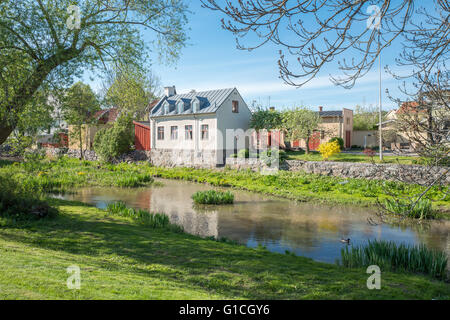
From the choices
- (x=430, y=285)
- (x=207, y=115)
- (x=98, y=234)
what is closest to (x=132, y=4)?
(x=98, y=234)

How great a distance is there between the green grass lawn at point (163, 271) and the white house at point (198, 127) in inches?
730

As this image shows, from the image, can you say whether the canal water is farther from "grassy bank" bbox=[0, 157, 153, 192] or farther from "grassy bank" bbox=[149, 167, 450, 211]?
"grassy bank" bbox=[0, 157, 153, 192]

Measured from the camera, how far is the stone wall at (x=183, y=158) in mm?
26730

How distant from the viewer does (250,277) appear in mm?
5613

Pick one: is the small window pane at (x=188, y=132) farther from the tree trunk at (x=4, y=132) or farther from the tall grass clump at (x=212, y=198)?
the tree trunk at (x=4, y=132)

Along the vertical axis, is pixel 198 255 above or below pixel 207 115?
below

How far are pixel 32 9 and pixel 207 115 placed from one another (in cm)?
1921

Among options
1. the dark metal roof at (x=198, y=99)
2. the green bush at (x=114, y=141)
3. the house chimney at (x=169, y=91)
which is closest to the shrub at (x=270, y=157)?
the dark metal roof at (x=198, y=99)

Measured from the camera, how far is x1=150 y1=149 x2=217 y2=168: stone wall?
87.7 ft

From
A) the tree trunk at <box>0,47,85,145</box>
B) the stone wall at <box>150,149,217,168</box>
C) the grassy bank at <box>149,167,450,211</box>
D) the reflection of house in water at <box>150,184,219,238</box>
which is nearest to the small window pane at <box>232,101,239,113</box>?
the stone wall at <box>150,149,217,168</box>

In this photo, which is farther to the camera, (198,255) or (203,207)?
(203,207)
